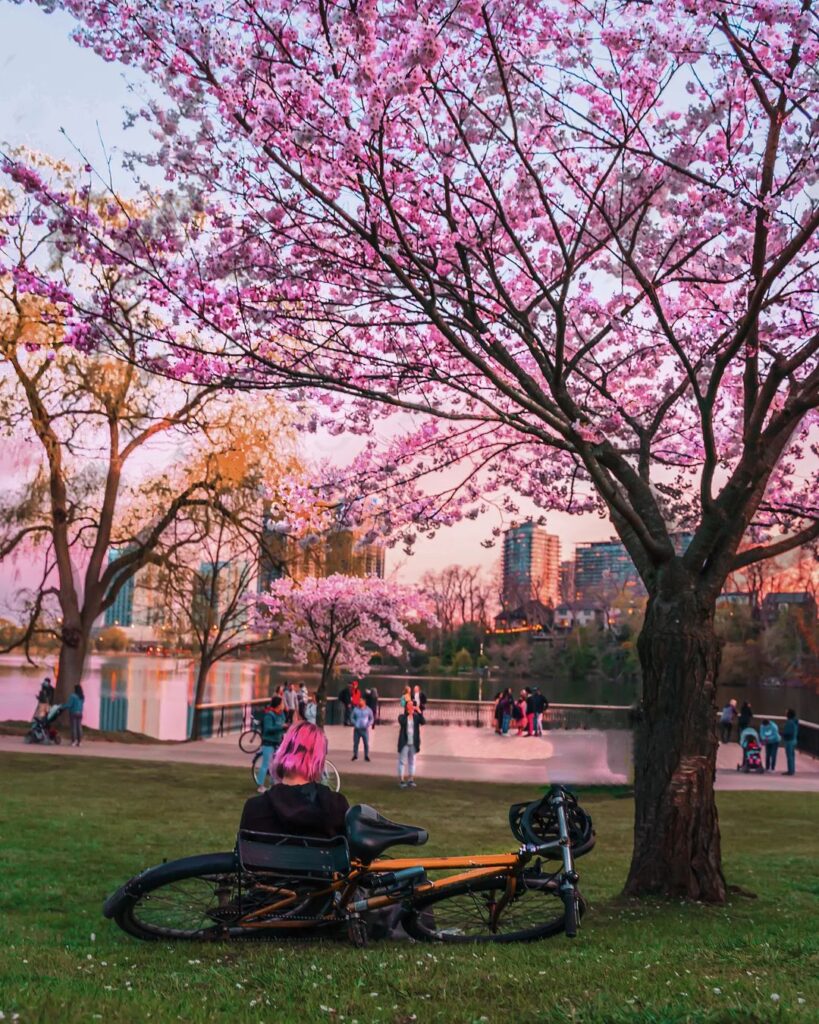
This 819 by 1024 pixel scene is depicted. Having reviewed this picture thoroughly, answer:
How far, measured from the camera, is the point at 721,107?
7.44 metres

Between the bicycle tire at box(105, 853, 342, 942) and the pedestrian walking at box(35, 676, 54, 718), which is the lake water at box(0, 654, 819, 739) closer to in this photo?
the pedestrian walking at box(35, 676, 54, 718)

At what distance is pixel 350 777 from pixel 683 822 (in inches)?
469

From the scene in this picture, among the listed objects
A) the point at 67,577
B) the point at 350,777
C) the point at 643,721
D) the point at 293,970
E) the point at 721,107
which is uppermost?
the point at 721,107

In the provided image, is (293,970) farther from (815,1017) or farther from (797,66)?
(797,66)

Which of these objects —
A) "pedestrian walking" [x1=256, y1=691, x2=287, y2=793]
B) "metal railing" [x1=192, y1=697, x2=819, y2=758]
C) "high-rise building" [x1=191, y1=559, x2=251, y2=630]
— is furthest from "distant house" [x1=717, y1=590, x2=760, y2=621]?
"pedestrian walking" [x1=256, y1=691, x2=287, y2=793]

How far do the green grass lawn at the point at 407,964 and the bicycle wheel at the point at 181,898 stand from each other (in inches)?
4.4

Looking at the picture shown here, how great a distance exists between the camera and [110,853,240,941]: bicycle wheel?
5.18 meters

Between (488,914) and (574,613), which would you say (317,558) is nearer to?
(488,914)

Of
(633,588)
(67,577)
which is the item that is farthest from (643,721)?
(633,588)

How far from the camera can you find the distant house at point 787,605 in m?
66.8

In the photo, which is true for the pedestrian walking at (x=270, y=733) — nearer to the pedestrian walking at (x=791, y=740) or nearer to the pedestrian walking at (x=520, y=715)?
the pedestrian walking at (x=791, y=740)

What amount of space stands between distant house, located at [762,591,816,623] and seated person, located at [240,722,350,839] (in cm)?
6497

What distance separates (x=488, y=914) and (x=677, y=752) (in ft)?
9.27

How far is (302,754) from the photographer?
17.9 feet
